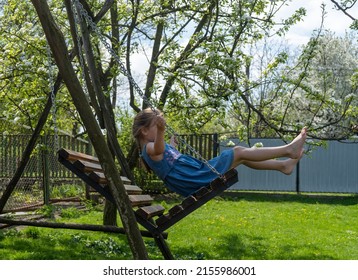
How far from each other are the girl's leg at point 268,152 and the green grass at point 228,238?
2407mm

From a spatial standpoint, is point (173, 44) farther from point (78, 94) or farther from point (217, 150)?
point (217, 150)

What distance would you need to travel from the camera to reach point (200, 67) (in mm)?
7609

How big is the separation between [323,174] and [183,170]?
37.1 ft

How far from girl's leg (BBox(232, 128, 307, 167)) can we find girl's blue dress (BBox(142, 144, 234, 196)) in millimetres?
106

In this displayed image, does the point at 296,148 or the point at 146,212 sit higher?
the point at 296,148

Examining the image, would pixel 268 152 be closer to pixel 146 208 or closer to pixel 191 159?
pixel 191 159

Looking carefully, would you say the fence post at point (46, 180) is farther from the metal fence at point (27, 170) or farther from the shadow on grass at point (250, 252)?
the shadow on grass at point (250, 252)

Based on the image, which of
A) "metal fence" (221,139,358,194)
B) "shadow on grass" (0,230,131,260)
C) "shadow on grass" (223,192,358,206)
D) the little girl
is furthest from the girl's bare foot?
"metal fence" (221,139,358,194)

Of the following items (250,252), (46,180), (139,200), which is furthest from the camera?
(46,180)

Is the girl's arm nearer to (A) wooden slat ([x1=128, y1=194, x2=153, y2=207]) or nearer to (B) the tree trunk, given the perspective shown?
(A) wooden slat ([x1=128, y1=194, x2=153, y2=207])

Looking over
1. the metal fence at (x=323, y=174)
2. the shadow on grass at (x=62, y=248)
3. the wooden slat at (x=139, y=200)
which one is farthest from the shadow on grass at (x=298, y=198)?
the wooden slat at (x=139, y=200)

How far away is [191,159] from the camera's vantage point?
488 cm

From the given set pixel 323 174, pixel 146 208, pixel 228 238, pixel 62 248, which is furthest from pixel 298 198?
pixel 146 208

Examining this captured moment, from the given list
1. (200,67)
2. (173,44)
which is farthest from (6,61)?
(200,67)
